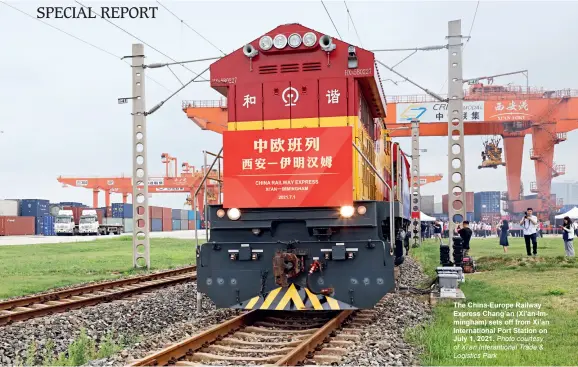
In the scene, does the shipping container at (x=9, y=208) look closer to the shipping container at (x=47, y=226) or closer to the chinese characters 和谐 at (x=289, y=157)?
the shipping container at (x=47, y=226)

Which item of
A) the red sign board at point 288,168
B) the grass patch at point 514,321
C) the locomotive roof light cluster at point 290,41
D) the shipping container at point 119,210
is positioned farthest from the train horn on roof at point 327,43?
the shipping container at point 119,210

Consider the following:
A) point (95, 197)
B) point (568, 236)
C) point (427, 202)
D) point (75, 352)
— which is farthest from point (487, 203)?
point (75, 352)

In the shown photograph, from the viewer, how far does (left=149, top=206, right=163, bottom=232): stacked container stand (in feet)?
213

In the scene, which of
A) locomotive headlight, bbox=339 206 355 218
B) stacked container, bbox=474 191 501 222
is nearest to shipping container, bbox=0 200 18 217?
stacked container, bbox=474 191 501 222

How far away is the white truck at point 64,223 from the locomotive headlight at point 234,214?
49.4 meters

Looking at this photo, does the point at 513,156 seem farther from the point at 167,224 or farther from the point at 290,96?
the point at 167,224

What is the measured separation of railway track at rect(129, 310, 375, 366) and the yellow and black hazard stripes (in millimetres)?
273

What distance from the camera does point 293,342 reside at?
676 cm

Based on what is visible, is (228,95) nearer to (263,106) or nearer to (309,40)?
(263,106)

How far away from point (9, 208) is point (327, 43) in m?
58.5

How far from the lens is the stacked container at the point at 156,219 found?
64.8 meters

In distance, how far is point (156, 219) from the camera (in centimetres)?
6612

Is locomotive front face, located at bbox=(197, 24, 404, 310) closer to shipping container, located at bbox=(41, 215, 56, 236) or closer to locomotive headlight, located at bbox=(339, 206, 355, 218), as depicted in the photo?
locomotive headlight, located at bbox=(339, 206, 355, 218)

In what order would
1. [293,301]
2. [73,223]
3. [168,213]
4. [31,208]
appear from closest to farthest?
[293,301] → [73,223] → [31,208] → [168,213]
